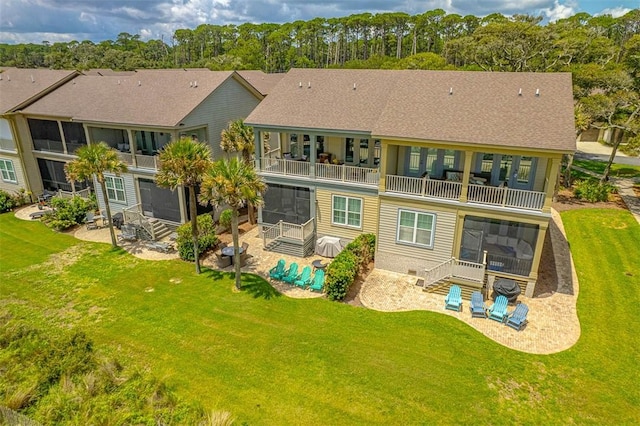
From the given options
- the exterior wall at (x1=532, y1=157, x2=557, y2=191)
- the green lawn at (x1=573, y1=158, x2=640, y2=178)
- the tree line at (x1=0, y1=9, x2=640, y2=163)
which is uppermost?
the tree line at (x1=0, y1=9, x2=640, y2=163)

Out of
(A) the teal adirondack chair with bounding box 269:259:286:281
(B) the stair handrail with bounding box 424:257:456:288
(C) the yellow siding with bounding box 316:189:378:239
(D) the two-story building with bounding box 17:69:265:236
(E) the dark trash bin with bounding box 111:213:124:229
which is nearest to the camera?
(B) the stair handrail with bounding box 424:257:456:288

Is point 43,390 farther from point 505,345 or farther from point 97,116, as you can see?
point 97,116

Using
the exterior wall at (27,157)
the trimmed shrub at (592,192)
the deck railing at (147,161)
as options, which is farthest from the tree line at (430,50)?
the exterior wall at (27,157)

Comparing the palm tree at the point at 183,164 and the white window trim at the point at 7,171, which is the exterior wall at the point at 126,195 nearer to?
the palm tree at the point at 183,164

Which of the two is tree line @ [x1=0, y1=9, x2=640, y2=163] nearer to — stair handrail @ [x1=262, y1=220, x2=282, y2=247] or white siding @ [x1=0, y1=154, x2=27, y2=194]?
stair handrail @ [x1=262, y1=220, x2=282, y2=247]

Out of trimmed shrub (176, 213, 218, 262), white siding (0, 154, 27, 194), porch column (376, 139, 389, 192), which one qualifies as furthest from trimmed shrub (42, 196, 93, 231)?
porch column (376, 139, 389, 192)

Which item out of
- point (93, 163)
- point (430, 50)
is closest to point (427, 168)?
point (93, 163)
